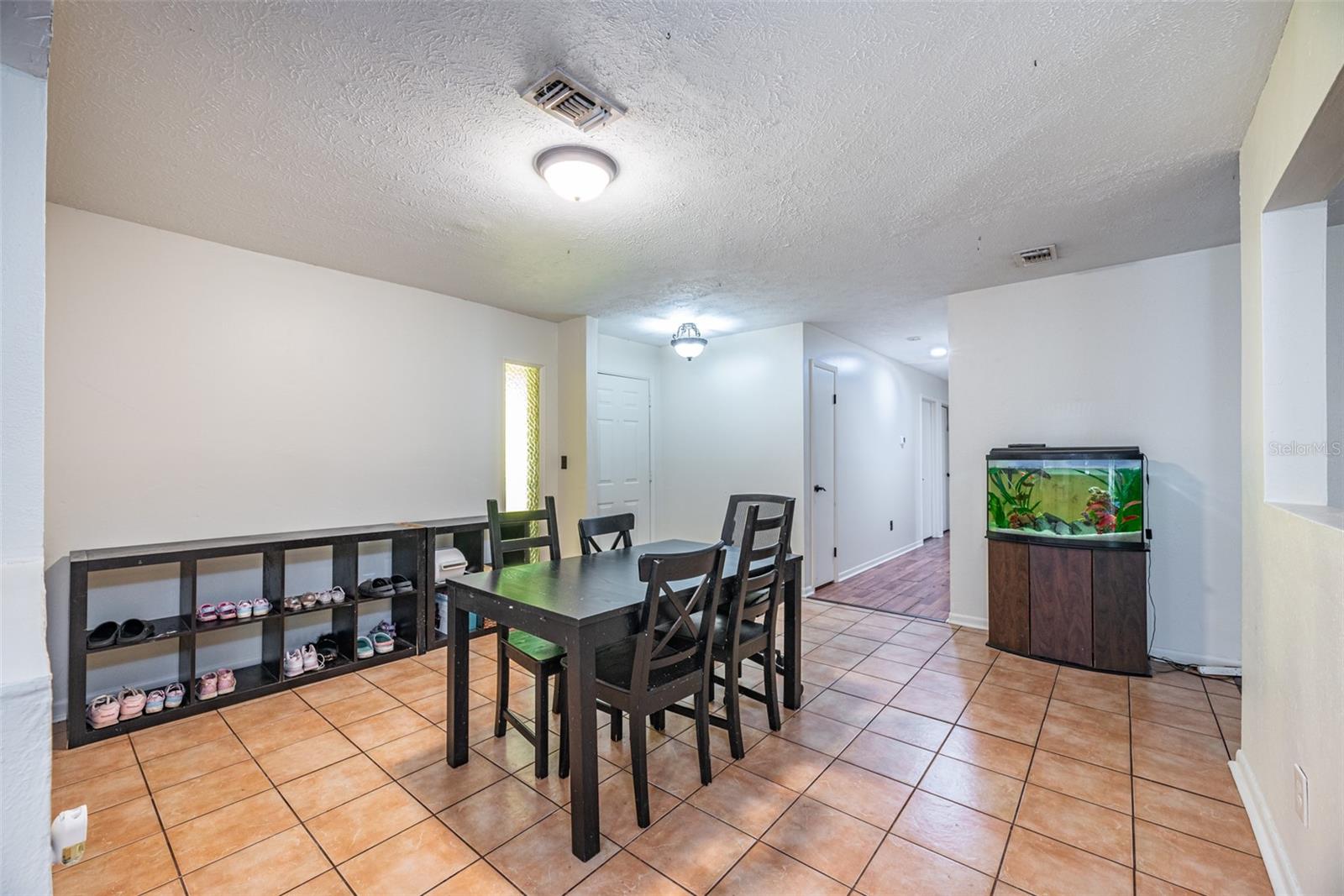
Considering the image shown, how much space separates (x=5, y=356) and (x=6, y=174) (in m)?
0.28

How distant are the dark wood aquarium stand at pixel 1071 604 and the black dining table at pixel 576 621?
1.60m

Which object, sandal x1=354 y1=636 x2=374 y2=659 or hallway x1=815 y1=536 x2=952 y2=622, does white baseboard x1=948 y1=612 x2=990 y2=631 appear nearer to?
hallway x1=815 y1=536 x2=952 y2=622

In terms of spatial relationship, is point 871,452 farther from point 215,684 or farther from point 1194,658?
point 215,684

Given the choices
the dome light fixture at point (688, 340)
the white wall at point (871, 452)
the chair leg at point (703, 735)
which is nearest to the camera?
the chair leg at point (703, 735)

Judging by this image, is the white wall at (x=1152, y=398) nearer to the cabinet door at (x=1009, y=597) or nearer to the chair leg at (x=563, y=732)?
the cabinet door at (x=1009, y=597)

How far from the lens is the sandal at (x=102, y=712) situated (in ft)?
8.56

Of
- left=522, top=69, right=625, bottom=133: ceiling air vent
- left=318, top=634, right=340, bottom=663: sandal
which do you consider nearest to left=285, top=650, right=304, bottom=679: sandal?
left=318, top=634, right=340, bottom=663: sandal

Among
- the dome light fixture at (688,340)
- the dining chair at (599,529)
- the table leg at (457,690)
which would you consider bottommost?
the table leg at (457,690)

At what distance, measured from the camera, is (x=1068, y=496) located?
11.3 ft

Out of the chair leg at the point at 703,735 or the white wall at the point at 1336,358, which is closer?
the chair leg at the point at 703,735

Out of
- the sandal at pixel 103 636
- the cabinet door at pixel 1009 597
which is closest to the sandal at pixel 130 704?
the sandal at pixel 103 636

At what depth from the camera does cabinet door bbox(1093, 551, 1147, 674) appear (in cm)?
324

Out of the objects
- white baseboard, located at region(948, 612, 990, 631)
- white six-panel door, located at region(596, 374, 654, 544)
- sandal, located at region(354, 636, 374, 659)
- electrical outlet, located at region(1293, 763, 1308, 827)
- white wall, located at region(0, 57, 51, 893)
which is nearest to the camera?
white wall, located at region(0, 57, 51, 893)

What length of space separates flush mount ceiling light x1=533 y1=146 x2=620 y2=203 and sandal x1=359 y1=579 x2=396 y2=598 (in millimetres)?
2651
